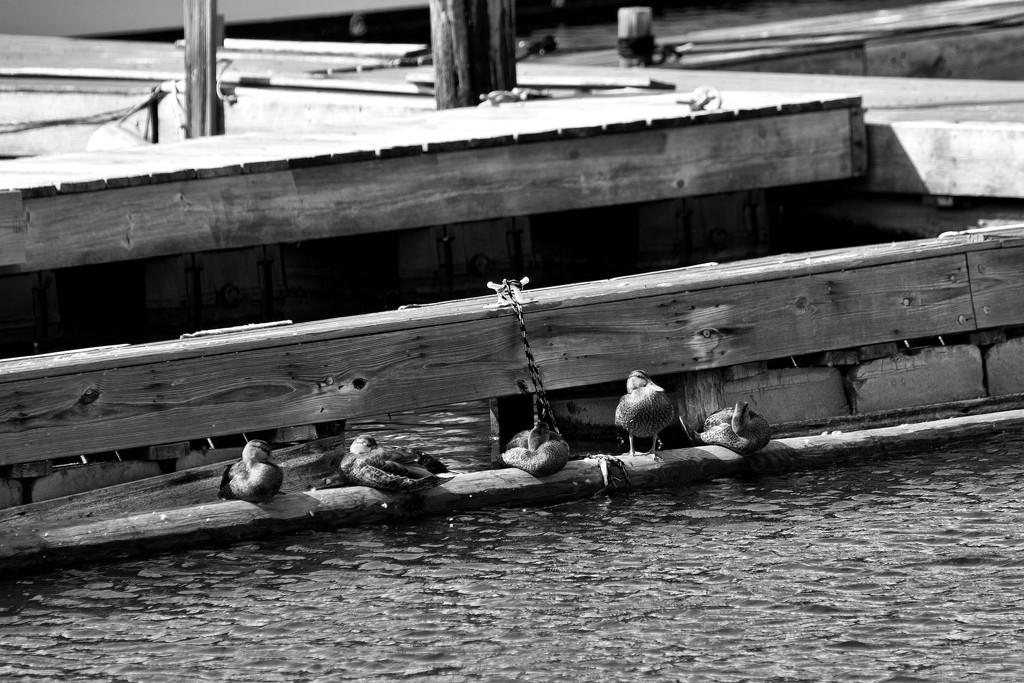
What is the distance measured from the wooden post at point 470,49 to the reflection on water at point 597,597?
5.97 meters

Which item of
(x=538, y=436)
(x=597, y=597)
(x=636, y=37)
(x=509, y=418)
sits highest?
(x=636, y=37)

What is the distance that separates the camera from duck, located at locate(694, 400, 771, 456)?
7.73 m

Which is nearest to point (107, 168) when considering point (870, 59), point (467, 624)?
point (467, 624)

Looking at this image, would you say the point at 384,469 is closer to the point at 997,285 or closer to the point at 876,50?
the point at 997,285

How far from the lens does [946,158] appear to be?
1141 cm

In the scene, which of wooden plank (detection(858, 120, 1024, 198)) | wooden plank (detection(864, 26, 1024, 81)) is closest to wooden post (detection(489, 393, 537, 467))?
wooden plank (detection(858, 120, 1024, 198))

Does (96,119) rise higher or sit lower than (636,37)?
lower

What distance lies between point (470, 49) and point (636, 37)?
17.7 feet

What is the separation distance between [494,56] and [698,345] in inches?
213

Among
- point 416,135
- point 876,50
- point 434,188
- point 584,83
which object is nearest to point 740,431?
point 434,188

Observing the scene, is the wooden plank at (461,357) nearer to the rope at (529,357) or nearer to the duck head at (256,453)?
the rope at (529,357)

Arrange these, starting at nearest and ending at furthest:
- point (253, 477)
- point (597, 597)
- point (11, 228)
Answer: point (597, 597), point (253, 477), point (11, 228)

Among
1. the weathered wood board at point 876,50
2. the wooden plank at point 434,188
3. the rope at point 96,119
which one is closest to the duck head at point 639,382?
the wooden plank at point 434,188

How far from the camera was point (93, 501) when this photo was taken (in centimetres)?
723
